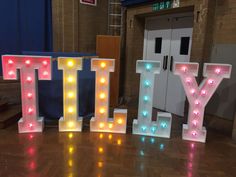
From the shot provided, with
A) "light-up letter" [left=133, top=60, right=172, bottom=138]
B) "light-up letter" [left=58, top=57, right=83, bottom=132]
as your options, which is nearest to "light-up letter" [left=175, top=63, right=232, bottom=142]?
"light-up letter" [left=133, top=60, right=172, bottom=138]

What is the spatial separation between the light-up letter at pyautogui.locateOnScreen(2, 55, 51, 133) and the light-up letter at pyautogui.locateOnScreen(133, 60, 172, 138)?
4.29 feet

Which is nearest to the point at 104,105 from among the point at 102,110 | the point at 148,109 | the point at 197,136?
the point at 102,110

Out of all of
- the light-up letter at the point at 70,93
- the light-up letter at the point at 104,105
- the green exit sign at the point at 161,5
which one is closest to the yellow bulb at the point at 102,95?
the light-up letter at the point at 104,105

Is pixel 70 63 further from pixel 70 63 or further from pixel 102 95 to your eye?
pixel 102 95

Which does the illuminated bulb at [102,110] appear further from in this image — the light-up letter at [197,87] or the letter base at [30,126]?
the light-up letter at [197,87]

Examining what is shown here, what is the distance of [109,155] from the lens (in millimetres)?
2500

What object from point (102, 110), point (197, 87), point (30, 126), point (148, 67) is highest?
point (148, 67)

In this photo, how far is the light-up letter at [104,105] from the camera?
9.72ft

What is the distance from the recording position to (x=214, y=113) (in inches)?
138

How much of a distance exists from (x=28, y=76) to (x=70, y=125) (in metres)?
0.92

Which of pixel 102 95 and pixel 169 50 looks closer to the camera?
pixel 102 95

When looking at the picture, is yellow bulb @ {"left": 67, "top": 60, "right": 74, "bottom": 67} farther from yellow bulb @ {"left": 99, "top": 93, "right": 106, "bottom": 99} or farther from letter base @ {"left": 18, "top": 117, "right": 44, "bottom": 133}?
letter base @ {"left": 18, "top": 117, "right": 44, "bottom": 133}

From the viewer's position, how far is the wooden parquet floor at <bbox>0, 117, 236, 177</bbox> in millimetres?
2180

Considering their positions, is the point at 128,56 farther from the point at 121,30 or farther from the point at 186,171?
the point at 186,171
